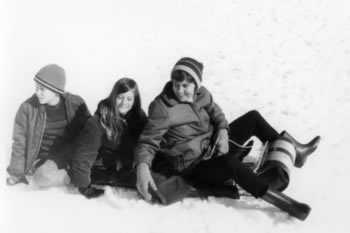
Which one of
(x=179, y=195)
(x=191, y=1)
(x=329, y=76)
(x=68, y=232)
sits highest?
(x=191, y=1)

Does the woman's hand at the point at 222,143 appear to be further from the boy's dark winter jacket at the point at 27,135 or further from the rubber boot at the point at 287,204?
the boy's dark winter jacket at the point at 27,135

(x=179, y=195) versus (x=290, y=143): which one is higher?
(x=290, y=143)

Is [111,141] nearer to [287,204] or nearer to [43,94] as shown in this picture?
[43,94]

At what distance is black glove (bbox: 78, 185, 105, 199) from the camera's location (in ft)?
11.0

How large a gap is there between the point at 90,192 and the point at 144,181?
47cm

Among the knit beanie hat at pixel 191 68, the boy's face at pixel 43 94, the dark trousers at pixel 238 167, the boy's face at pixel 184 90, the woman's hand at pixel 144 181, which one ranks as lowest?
the woman's hand at pixel 144 181

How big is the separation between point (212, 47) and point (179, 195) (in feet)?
10.2

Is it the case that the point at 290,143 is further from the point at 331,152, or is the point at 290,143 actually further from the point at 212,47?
the point at 212,47

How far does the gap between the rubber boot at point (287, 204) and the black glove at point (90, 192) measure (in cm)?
122

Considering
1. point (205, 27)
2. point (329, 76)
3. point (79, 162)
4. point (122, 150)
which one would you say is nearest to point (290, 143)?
point (122, 150)

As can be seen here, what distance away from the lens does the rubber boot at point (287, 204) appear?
2.94m

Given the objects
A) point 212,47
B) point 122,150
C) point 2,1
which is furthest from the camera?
point 212,47

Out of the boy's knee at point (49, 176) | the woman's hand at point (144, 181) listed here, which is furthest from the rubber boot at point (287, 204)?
the boy's knee at point (49, 176)

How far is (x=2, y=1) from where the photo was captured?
5.05 m
